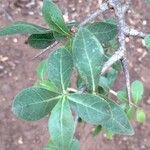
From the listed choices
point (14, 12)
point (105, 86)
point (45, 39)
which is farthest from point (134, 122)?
point (45, 39)

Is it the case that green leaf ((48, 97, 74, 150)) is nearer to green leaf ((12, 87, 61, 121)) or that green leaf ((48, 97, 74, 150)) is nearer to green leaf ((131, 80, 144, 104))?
green leaf ((12, 87, 61, 121))

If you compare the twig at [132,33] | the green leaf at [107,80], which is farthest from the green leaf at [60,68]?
the green leaf at [107,80]

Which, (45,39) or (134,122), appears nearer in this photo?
(45,39)

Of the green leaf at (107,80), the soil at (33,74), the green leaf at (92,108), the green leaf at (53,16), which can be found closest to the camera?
the green leaf at (92,108)

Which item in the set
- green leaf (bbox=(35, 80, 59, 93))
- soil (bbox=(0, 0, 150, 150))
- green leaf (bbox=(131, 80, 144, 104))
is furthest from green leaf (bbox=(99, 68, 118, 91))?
soil (bbox=(0, 0, 150, 150))

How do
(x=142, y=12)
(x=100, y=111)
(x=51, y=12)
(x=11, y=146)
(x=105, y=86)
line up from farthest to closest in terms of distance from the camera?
(x=142, y=12), (x=11, y=146), (x=105, y=86), (x=51, y=12), (x=100, y=111)

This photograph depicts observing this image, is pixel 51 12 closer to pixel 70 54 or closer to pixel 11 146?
pixel 70 54

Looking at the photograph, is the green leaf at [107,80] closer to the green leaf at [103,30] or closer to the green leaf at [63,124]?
the green leaf at [103,30]
